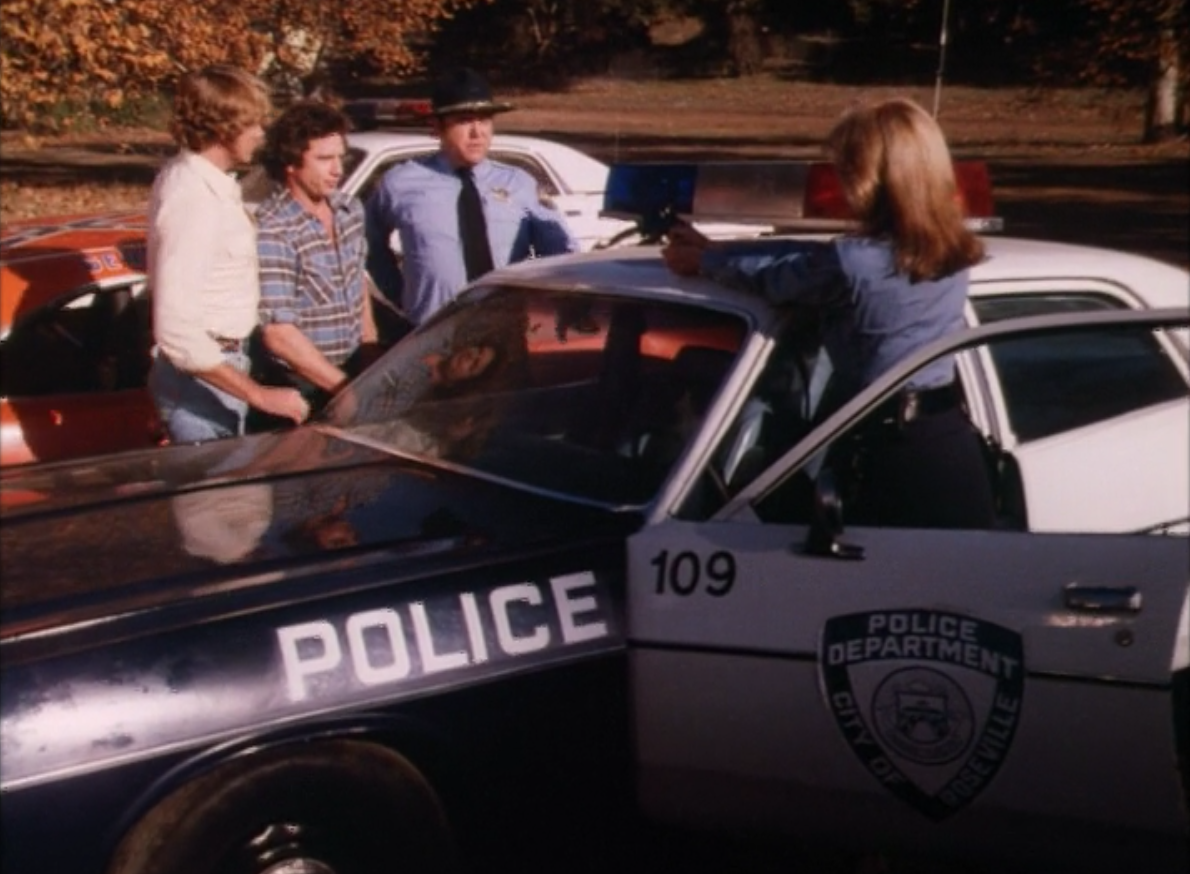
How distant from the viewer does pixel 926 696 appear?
3.48 metres

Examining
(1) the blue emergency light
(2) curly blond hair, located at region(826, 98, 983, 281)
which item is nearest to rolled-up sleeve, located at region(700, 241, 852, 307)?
(2) curly blond hair, located at region(826, 98, 983, 281)

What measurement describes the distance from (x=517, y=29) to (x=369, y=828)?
24.5 metres

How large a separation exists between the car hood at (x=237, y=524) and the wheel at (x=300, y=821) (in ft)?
1.10

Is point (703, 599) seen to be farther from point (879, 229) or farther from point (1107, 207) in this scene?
point (1107, 207)

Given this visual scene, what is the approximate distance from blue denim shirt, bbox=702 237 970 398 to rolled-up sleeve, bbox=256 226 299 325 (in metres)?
1.68

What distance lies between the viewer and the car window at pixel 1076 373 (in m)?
4.88

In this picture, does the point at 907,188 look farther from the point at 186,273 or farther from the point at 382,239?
the point at 382,239

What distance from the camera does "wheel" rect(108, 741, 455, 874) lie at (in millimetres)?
3312

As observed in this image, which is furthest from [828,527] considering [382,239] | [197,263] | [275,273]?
[382,239]

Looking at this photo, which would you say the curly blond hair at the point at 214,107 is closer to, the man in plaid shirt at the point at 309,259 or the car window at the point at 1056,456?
the man in plaid shirt at the point at 309,259

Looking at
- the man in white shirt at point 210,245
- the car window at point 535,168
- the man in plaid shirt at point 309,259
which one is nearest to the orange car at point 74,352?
the man in plaid shirt at point 309,259

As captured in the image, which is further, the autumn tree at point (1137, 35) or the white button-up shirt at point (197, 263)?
the autumn tree at point (1137, 35)

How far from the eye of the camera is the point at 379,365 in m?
4.97

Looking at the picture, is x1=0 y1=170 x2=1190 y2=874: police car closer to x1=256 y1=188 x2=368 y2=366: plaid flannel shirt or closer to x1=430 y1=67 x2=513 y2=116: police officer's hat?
x1=256 y1=188 x2=368 y2=366: plaid flannel shirt
